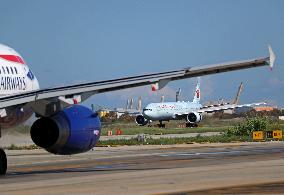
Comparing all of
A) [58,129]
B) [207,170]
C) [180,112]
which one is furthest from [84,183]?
[180,112]

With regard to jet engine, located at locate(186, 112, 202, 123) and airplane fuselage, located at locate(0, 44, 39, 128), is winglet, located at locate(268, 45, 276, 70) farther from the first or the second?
jet engine, located at locate(186, 112, 202, 123)

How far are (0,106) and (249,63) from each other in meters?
6.97

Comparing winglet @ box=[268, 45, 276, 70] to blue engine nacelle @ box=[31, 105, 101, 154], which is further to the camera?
blue engine nacelle @ box=[31, 105, 101, 154]

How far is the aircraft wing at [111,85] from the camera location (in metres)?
21.3

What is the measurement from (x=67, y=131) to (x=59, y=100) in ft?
5.90

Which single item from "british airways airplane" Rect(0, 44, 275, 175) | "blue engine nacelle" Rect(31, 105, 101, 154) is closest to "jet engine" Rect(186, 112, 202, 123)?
"british airways airplane" Rect(0, 44, 275, 175)

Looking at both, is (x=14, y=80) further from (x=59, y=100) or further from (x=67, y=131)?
(x=59, y=100)

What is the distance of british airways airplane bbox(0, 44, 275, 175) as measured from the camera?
21469 millimetres

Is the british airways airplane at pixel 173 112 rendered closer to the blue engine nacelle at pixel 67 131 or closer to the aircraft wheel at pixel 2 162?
the aircraft wheel at pixel 2 162

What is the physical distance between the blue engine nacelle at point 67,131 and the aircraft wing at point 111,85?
62.6 inches

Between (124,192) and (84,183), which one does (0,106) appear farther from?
(124,192)

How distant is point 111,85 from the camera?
2158cm

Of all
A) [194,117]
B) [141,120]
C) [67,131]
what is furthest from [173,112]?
[67,131]

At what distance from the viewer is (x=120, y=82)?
856 inches
